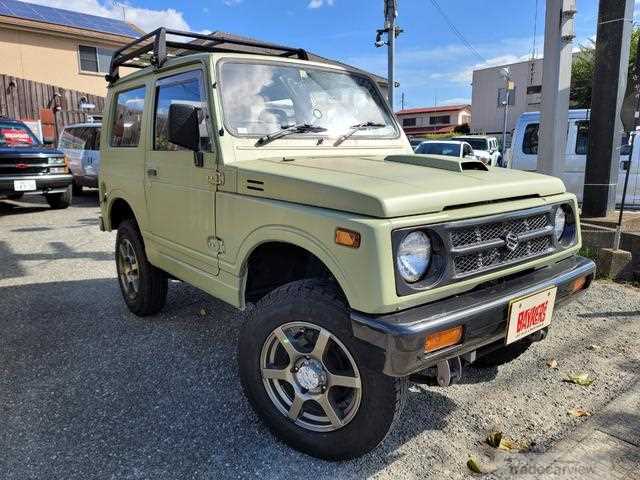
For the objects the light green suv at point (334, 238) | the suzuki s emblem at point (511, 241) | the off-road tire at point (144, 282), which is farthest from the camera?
the off-road tire at point (144, 282)

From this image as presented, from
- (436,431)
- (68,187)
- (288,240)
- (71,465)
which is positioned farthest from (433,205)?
(68,187)

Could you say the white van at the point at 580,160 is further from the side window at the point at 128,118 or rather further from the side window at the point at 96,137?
the side window at the point at 96,137

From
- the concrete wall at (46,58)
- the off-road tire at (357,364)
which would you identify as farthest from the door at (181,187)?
the concrete wall at (46,58)

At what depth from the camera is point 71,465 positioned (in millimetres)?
2377

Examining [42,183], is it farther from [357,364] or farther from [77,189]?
[357,364]

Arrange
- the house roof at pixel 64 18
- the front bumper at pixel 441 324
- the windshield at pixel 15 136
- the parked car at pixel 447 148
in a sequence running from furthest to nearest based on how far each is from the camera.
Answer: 1. the house roof at pixel 64 18
2. the parked car at pixel 447 148
3. the windshield at pixel 15 136
4. the front bumper at pixel 441 324

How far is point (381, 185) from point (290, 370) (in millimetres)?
1045

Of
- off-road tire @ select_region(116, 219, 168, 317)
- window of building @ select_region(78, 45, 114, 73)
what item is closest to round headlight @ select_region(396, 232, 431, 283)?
off-road tire @ select_region(116, 219, 168, 317)

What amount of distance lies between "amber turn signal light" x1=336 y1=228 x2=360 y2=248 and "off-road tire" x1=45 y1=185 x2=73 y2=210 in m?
10.3

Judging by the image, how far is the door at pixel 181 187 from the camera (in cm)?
298

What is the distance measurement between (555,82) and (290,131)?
473cm

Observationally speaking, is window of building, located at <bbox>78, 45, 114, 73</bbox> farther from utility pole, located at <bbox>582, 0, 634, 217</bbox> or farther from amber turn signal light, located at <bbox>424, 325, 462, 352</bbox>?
amber turn signal light, located at <bbox>424, 325, 462, 352</bbox>

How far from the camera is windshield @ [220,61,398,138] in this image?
299 centimetres

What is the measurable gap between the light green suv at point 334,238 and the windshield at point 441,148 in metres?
10.2
